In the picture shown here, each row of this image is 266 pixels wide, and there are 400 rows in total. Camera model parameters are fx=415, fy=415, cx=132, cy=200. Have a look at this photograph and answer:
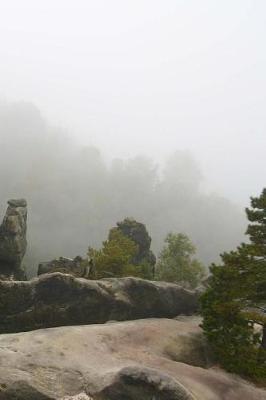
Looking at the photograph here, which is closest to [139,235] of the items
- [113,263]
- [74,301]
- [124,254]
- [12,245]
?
[124,254]

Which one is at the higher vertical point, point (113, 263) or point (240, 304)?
point (113, 263)

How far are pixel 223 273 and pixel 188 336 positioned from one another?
22.7 ft

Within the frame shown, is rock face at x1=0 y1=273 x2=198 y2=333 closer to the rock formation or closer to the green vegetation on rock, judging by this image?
the green vegetation on rock

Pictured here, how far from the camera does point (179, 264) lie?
99.1 metres

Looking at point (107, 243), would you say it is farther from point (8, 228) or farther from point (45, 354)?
point (45, 354)

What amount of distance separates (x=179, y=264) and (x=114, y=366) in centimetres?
7167

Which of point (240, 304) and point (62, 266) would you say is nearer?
point (240, 304)

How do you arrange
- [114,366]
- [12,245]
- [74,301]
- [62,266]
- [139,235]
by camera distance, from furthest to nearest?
[139,235] < [12,245] < [62,266] < [74,301] < [114,366]

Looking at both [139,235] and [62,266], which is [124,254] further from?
[139,235]

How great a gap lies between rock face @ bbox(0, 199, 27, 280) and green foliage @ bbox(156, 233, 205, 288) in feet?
127

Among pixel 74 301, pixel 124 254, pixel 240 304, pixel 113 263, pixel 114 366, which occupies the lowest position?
pixel 114 366

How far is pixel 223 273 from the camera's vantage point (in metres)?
35.7

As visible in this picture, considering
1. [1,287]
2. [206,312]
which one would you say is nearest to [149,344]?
[206,312]

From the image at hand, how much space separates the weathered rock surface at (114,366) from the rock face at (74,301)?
5178 millimetres
